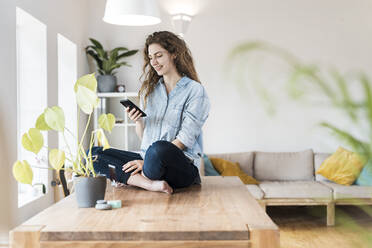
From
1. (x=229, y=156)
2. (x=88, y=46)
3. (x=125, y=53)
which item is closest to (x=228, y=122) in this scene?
(x=229, y=156)

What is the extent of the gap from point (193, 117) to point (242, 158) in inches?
111

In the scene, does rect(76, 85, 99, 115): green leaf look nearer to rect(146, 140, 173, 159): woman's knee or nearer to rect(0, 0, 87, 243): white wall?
rect(146, 140, 173, 159): woman's knee

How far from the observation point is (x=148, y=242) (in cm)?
157

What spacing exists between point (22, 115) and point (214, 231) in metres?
2.90

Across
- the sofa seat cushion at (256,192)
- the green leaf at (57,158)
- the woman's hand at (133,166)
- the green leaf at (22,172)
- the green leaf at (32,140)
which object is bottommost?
the sofa seat cushion at (256,192)

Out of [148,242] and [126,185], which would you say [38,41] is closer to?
[126,185]

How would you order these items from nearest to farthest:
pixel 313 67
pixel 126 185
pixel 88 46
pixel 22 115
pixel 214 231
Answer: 1. pixel 313 67
2. pixel 214 231
3. pixel 126 185
4. pixel 22 115
5. pixel 88 46

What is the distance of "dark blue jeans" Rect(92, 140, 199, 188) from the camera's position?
7.48 feet

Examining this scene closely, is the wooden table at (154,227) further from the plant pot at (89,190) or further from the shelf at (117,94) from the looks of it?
the shelf at (117,94)

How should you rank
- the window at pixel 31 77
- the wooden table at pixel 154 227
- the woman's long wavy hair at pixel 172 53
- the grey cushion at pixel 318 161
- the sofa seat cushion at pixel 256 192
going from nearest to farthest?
the wooden table at pixel 154 227, the woman's long wavy hair at pixel 172 53, the window at pixel 31 77, the sofa seat cushion at pixel 256 192, the grey cushion at pixel 318 161

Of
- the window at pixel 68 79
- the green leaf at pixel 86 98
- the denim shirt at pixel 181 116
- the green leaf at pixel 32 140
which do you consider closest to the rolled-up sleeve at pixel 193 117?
the denim shirt at pixel 181 116

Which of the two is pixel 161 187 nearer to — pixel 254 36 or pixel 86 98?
pixel 86 98

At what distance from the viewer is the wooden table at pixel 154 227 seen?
61.5 inches

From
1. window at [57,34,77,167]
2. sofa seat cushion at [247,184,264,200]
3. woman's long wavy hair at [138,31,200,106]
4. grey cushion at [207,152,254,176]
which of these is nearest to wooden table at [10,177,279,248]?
woman's long wavy hair at [138,31,200,106]
